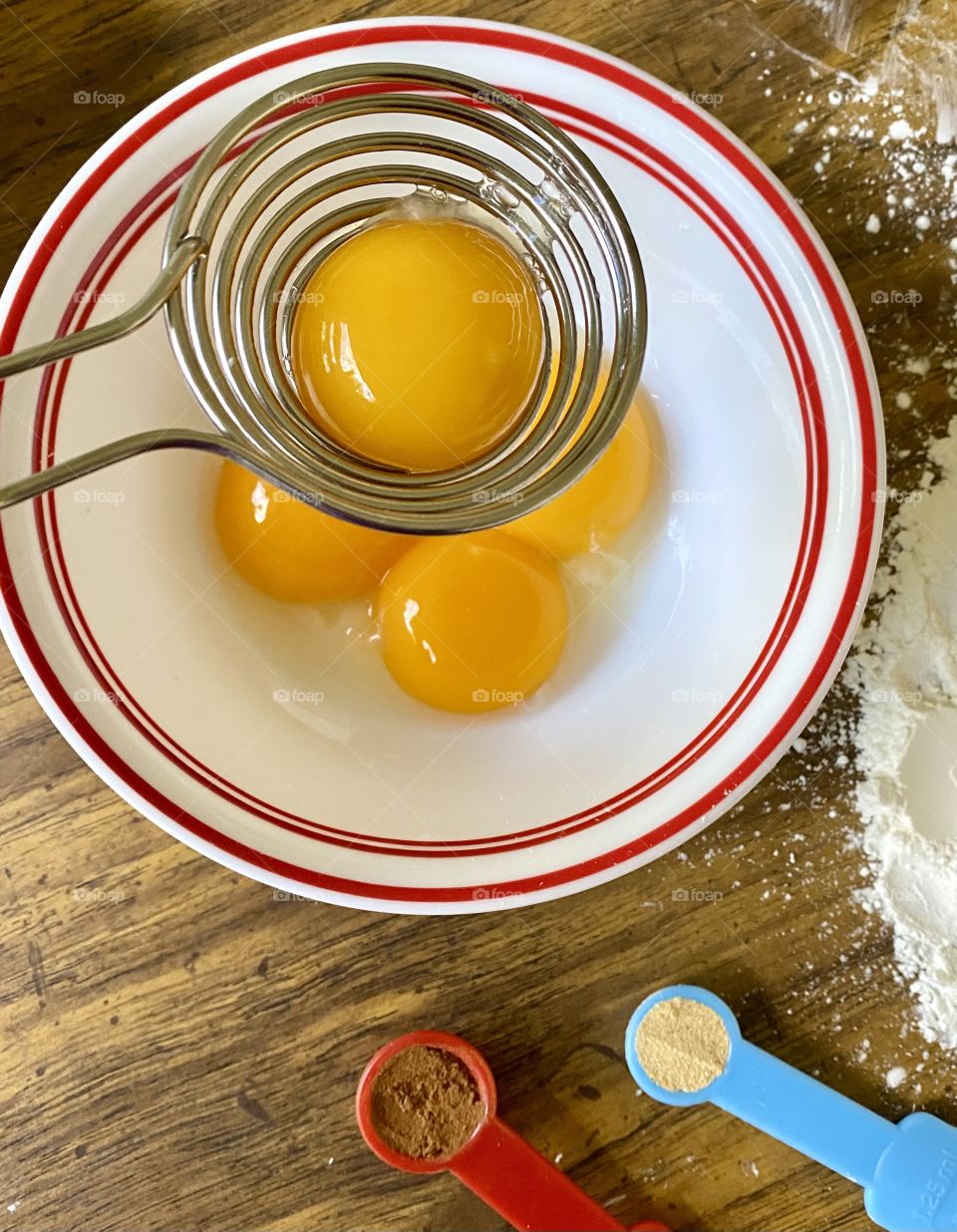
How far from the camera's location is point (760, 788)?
92cm

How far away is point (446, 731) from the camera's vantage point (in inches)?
33.6

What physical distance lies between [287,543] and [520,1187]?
1.89 ft

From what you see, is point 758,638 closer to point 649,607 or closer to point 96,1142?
point 649,607

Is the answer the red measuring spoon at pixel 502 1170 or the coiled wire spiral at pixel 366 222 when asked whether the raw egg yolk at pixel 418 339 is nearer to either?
the coiled wire spiral at pixel 366 222

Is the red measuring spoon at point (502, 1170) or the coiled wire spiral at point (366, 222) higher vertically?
the coiled wire spiral at point (366, 222)

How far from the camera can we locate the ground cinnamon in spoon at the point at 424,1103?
903mm

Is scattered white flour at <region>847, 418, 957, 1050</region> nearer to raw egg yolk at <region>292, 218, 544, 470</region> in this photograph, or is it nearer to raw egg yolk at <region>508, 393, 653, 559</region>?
raw egg yolk at <region>508, 393, 653, 559</region>

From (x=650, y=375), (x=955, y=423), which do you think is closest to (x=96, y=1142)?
(x=650, y=375)

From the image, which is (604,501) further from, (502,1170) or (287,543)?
(502,1170)

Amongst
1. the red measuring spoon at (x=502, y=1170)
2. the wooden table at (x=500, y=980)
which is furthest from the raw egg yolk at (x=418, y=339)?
the red measuring spoon at (x=502, y=1170)

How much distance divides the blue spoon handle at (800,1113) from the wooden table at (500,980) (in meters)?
0.03

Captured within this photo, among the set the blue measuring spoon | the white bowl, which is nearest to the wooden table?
the blue measuring spoon

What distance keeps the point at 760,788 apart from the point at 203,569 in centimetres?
51

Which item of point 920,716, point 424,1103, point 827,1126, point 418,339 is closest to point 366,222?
point 418,339
